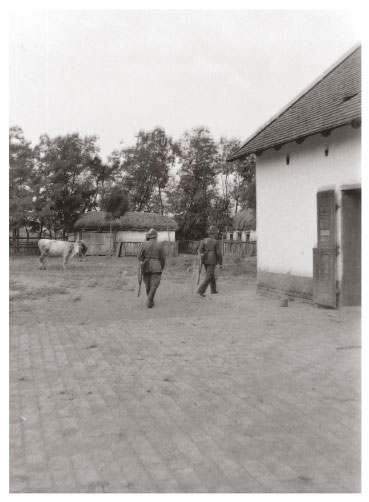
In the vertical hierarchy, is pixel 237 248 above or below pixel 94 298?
above

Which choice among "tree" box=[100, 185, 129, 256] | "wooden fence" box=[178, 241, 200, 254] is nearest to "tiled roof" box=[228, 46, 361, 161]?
"tree" box=[100, 185, 129, 256]

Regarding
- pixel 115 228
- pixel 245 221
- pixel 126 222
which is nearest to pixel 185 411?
pixel 115 228

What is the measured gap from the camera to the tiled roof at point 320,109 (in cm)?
1046

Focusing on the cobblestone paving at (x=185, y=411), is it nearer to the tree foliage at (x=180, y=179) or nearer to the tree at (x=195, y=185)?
the tree foliage at (x=180, y=179)

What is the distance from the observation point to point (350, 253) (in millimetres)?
10867

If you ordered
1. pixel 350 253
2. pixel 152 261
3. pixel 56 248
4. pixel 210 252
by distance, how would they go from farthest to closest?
pixel 56 248 < pixel 210 252 < pixel 152 261 < pixel 350 253

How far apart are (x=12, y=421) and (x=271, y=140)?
10016 millimetres

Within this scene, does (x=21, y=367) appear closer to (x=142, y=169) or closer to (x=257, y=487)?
(x=257, y=487)

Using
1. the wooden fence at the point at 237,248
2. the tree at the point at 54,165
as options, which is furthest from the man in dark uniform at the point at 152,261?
the wooden fence at the point at 237,248

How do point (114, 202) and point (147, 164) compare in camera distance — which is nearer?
point (114, 202)

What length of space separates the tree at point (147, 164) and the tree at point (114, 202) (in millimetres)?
3896

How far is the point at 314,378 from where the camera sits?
5.90 m

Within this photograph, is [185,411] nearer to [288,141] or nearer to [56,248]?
[288,141]

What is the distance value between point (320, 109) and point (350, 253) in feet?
10.5
